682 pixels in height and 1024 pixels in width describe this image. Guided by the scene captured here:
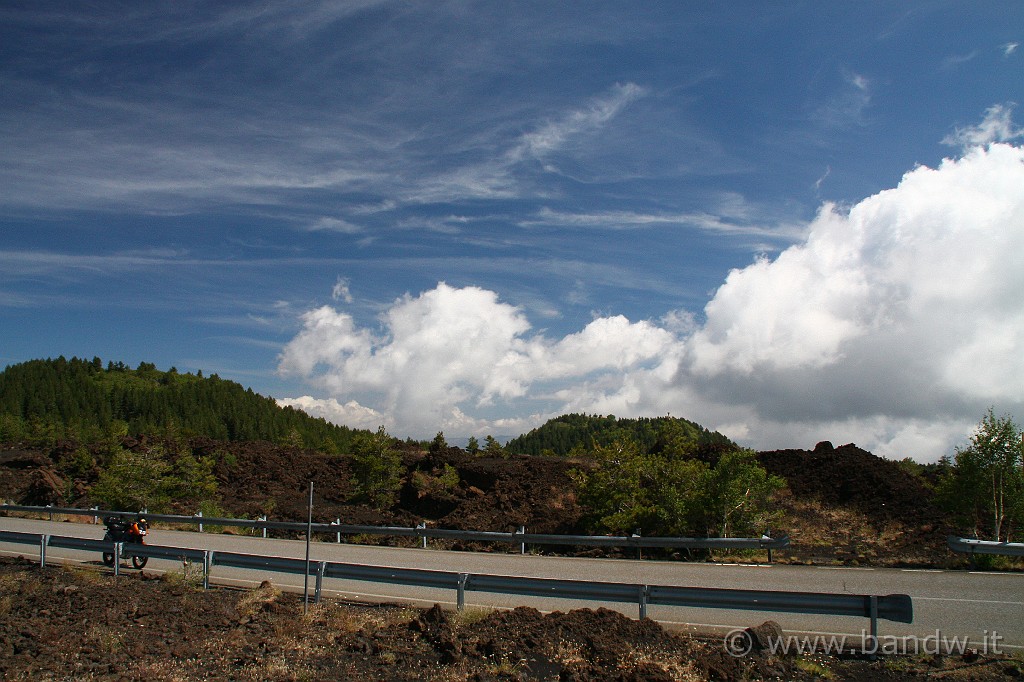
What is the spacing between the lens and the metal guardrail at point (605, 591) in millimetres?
9016

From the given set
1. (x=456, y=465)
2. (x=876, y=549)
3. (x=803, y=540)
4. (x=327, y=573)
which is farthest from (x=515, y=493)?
(x=327, y=573)

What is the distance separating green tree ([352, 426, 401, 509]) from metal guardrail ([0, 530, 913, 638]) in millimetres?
19176

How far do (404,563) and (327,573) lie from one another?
5.97 meters

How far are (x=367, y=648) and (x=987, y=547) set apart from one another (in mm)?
15061

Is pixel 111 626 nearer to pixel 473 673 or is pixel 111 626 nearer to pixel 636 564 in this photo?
pixel 473 673

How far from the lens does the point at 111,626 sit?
10.7 meters

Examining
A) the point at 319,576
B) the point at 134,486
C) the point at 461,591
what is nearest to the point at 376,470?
the point at 134,486

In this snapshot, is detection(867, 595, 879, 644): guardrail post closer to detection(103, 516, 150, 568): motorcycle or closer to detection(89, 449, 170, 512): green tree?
detection(103, 516, 150, 568): motorcycle

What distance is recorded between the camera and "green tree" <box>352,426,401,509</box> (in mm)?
34938

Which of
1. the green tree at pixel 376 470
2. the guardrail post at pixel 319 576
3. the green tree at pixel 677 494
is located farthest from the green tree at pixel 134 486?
the guardrail post at pixel 319 576
